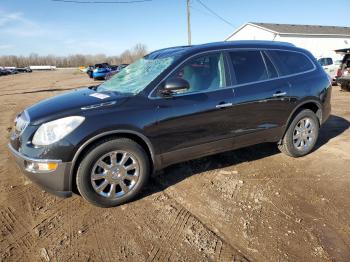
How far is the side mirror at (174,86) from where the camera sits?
3.68 metres

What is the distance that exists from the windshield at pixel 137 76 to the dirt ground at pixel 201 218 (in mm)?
1335

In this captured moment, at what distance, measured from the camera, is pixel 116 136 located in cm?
356

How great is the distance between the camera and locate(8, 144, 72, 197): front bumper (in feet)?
10.8

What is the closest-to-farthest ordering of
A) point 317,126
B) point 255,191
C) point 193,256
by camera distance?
point 193,256 → point 255,191 → point 317,126

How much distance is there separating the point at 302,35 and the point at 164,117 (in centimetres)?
3553

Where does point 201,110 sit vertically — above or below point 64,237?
above

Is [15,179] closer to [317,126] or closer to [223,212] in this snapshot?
[223,212]

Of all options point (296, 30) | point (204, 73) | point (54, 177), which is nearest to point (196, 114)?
point (204, 73)

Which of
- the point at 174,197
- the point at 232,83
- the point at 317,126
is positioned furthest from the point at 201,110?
the point at 317,126

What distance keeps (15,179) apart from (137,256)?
2627mm

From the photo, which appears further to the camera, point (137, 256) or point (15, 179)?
point (15, 179)

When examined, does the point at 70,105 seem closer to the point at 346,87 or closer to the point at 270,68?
the point at 270,68

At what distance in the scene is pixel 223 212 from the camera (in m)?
3.51

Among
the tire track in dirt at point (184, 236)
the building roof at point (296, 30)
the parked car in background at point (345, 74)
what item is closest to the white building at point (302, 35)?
the building roof at point (296, 30)
